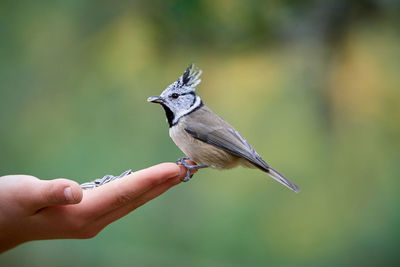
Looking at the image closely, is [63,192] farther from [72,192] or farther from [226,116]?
[226,116]

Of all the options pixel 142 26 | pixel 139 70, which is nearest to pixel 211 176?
pixel 139 70

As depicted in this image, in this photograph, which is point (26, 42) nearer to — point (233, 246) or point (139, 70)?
point (139, 70)

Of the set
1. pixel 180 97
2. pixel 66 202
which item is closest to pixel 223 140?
pixel 180 97

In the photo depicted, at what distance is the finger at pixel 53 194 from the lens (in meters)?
1.05

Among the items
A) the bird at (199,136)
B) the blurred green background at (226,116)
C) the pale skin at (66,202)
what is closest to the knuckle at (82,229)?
the pale skin at (66,202)

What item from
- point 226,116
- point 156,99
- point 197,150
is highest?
point 226,116

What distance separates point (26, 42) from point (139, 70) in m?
0.71

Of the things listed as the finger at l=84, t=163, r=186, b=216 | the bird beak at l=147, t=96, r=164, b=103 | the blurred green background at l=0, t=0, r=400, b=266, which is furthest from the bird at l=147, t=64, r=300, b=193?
the blurred green background at l=0, t=0, r=400, b=266

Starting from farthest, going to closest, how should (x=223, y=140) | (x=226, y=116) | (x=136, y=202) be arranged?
(x=226, y=116) < (x=223, y=140) < (x=136, y=202)

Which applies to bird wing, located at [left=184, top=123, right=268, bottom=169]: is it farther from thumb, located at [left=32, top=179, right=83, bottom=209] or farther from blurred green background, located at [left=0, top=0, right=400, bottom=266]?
blurred green background, located at [left=0, top=0, right=400, bottom=266]

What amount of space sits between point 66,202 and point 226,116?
167 cm

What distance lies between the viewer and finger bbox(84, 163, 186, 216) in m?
1.17

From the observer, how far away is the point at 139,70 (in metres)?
2.68

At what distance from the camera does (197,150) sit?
5.43 feet
